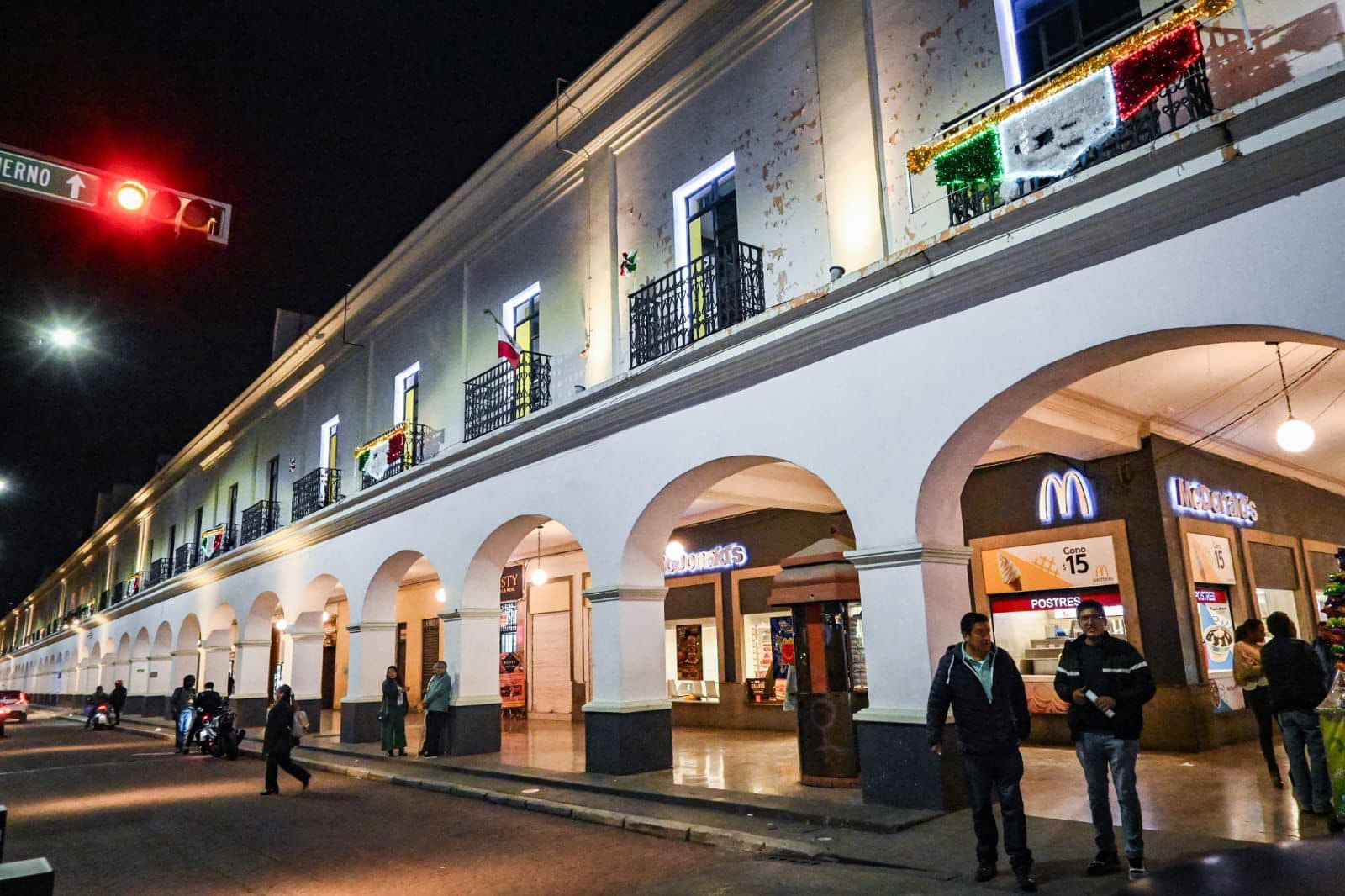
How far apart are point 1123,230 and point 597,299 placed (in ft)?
25.3

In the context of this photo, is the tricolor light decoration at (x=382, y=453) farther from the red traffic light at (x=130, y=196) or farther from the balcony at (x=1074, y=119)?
the balcony at (x=1074, y=119)

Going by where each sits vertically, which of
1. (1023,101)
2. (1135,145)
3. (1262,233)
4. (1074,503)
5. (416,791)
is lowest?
(416,791)

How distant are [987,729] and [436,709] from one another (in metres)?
10.4

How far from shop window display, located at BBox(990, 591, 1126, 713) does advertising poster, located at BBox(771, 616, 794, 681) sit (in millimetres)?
3714

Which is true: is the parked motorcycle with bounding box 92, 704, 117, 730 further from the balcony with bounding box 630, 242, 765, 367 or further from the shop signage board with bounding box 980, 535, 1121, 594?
the shop signage board with bounding box 980, 535, 1121, 594

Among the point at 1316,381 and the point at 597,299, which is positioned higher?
the point at 597,299

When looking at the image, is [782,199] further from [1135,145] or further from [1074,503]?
[1074,503]

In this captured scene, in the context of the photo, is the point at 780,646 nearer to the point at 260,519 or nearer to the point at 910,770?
the point at 910,770

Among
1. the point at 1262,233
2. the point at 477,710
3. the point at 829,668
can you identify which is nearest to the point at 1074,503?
the point at 829,668

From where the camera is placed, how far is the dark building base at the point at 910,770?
7812 millimetres

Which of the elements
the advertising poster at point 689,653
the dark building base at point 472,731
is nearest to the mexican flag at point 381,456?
the dark building base at point 472,731

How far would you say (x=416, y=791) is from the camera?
39.4ft

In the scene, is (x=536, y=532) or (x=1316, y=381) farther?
(x=536, y=532)

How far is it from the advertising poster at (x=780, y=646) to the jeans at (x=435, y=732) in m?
5.76
